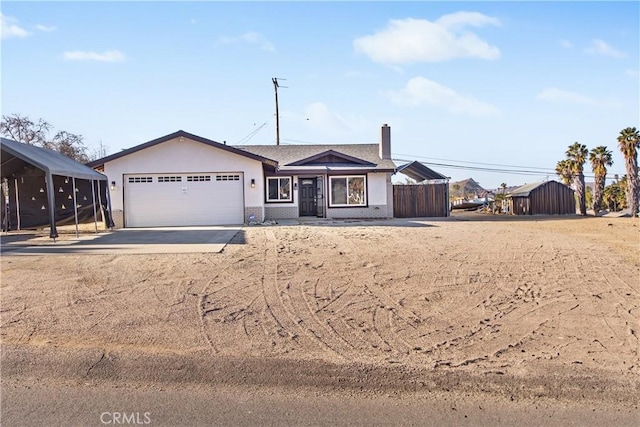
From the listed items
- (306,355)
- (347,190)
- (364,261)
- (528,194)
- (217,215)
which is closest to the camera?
(306,355)

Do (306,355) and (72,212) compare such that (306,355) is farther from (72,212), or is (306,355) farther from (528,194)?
(528,194)

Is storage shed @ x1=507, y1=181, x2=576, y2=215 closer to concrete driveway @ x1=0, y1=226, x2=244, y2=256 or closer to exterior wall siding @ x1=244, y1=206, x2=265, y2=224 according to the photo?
exterior wall siding @ x1=244, y1=206, x2=265, y2=224

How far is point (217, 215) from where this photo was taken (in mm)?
18797

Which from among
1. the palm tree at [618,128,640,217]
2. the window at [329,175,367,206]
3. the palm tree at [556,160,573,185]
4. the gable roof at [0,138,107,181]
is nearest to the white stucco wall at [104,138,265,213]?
the gable roof at [0,138,107,181]

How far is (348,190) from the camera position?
22.9 metres

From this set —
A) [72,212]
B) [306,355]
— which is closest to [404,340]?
[306,355]

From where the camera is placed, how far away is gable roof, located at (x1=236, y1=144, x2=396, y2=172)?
22.9 metres

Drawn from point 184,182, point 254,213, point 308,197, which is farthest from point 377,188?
point 184,182

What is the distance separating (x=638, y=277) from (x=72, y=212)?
17.3m

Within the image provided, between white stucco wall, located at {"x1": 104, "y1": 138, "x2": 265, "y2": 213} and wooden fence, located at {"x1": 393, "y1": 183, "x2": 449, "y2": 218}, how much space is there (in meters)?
8.61

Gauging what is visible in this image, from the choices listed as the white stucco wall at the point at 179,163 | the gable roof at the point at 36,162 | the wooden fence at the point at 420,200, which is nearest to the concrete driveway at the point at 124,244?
the gable roof at the point at 36,162

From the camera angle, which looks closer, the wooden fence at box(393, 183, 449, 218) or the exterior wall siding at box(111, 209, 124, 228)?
the exterior wall siding at box(111, 209, 124, 228)

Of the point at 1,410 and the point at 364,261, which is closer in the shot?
the point at 1,410

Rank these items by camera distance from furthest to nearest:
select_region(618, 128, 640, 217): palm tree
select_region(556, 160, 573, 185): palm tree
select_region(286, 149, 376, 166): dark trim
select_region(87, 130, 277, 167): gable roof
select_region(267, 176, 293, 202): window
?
1. select_region(556, 160, 573, 185): palm tree
2. select_region(618, 128, 640, 217): palm tree
3. select_region(286, 149, 376, 166): dark trim
4. select_region(267, 176, 293, 202): window
5. select_region(87, 130, 277, 167): gable roof
